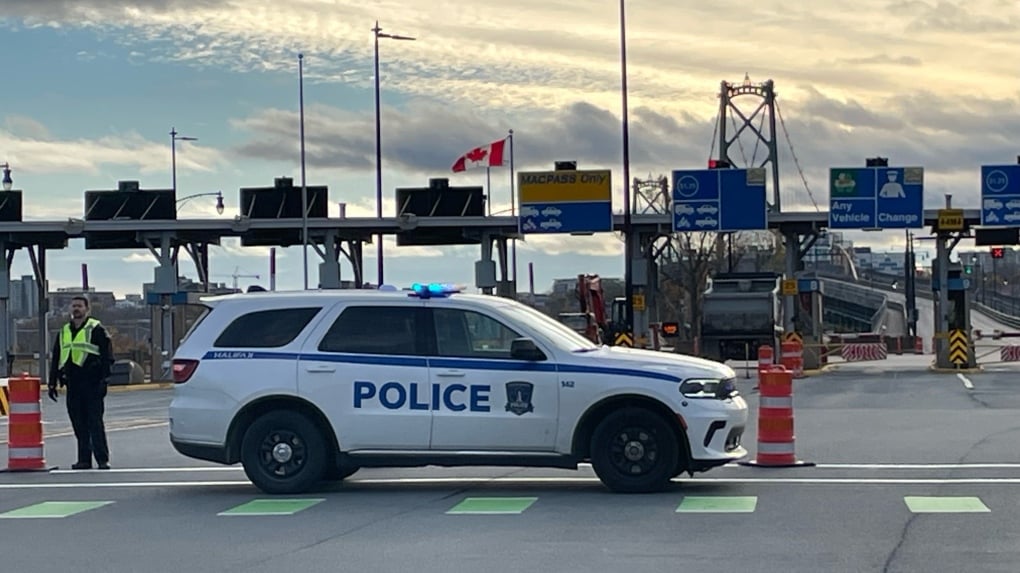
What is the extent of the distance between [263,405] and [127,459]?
A: 14.3 ft

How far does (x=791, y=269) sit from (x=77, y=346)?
34008mm

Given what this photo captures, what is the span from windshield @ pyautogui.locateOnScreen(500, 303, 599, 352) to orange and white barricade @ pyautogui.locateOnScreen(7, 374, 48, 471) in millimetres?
5526

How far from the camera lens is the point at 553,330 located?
13516 millimetres

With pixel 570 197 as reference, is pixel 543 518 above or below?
below

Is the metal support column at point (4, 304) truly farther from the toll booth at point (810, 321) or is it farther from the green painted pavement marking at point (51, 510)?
the green painted pavement marking at point (51, 510)

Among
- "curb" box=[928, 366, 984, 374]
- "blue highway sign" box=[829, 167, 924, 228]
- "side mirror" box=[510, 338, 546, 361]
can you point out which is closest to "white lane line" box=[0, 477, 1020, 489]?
"side mirror" box=[510, 338, 546, 361]

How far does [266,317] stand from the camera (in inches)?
539

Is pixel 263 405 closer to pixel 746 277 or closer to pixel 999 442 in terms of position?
pixel 999 442

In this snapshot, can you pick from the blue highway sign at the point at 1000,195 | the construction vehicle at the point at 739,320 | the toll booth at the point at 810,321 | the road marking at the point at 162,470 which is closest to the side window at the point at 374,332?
the road marking at the point at 162,470

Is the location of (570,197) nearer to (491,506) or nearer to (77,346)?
(77,346)

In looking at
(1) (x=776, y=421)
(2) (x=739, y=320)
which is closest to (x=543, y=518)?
(1) (x=776, y=421)

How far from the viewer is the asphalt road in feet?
32.4

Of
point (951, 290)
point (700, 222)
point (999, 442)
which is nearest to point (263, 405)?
point (999, 442)

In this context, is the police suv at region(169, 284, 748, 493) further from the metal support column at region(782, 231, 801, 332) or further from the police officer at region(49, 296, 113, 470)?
the metal support column at region(782, 231, 801, 332)
